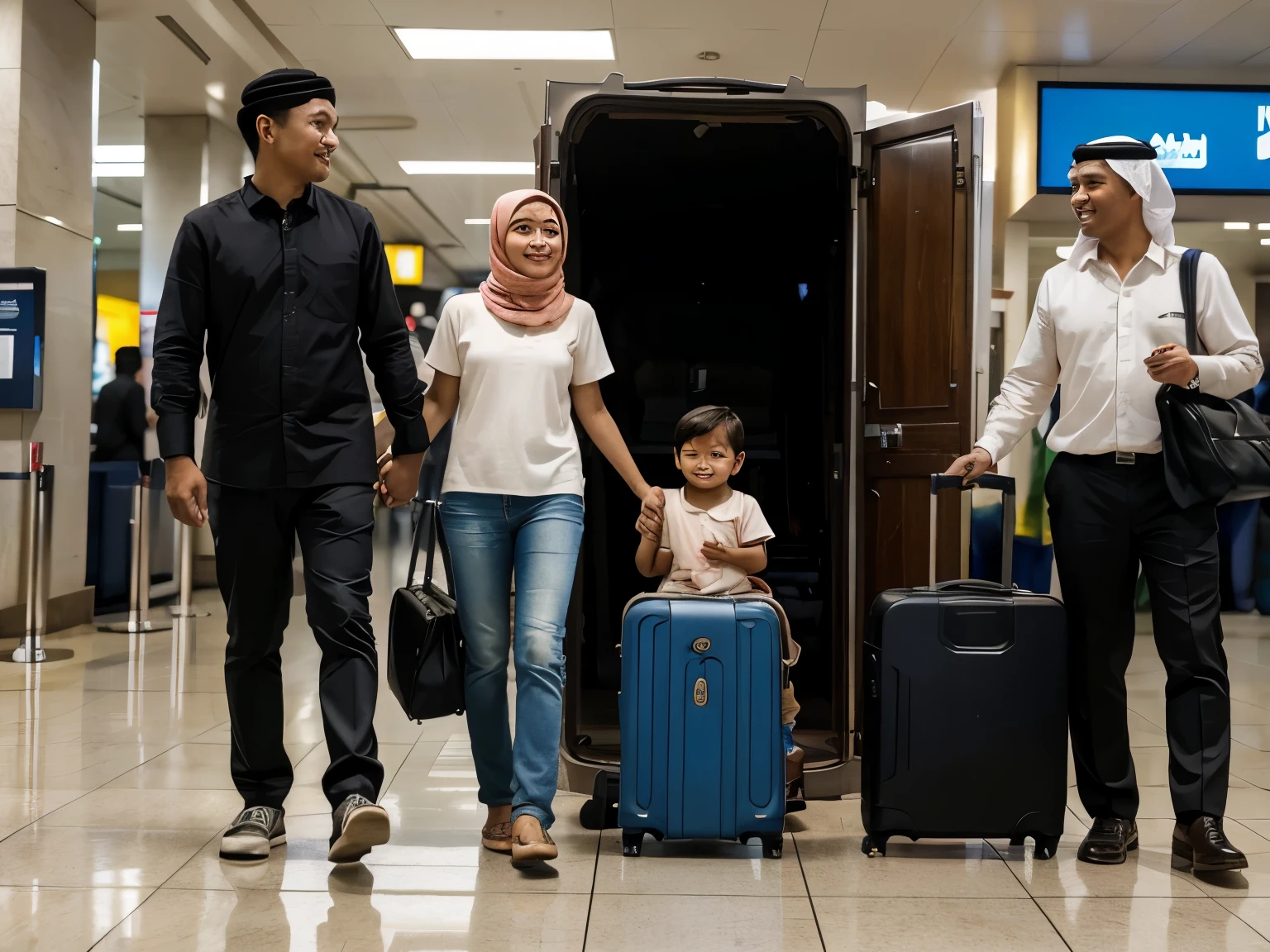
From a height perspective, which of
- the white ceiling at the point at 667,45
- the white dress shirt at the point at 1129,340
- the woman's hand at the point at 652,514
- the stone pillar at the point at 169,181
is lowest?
the woman's hand at the point at 652,514

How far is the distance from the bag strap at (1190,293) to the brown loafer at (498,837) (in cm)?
191

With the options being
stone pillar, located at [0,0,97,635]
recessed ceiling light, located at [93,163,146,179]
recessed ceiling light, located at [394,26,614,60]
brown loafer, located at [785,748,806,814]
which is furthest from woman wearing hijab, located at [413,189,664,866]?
recessed ceiling light, located at [93,163,146,179]

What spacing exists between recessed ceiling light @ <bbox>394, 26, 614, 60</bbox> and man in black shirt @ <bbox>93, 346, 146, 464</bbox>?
2923 mm

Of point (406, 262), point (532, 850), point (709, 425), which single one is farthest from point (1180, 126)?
point (406, 262)

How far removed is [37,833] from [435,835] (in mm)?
937

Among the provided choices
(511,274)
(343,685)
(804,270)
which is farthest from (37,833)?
(804,270)

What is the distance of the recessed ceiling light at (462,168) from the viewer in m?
10.4

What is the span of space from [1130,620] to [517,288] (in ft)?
5.27

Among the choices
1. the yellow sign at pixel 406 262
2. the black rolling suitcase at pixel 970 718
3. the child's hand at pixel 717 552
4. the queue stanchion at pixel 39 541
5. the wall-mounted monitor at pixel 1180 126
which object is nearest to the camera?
the black rolling suitcase at pixel 970 718

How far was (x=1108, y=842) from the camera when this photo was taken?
8.86 ft

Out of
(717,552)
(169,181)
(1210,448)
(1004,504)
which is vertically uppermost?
(169,181)

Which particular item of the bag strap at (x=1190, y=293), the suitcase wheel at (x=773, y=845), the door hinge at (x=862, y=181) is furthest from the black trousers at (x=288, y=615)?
the bag strap at (x=1190, y=293)

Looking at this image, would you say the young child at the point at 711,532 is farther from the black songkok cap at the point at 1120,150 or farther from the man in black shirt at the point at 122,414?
the man in black shirt at the point at 122,414

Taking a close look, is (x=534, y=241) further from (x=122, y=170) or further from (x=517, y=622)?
(x=122, y=170)
